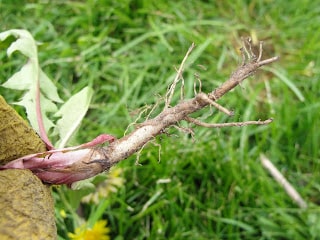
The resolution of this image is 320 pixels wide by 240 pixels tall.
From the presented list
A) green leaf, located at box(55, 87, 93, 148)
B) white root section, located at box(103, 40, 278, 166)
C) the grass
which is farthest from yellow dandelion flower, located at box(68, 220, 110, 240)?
white root section, located at box(103, 40, 278, 166)

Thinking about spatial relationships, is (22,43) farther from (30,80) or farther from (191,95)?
(191,95)

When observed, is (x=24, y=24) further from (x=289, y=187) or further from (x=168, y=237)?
(x=289, y=187)

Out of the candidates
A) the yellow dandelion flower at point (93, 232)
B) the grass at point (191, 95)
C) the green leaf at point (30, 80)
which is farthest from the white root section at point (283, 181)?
the green leaf at point (30, 80)

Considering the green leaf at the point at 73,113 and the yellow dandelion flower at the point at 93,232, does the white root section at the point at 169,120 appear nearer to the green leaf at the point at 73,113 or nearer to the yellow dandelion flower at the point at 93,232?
the green leaf at the point at 73,113

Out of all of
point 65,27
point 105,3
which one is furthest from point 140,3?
point 65,27

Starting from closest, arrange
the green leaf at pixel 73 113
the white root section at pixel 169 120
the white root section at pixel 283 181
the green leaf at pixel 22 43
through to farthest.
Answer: the white root section at pixel 169 120, the green leaf at pixel 73 113, the green leaf at pixel 22 43, the white root section at pixel 283 181

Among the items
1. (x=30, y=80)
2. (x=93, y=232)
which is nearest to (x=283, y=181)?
(x=93, y=232)
